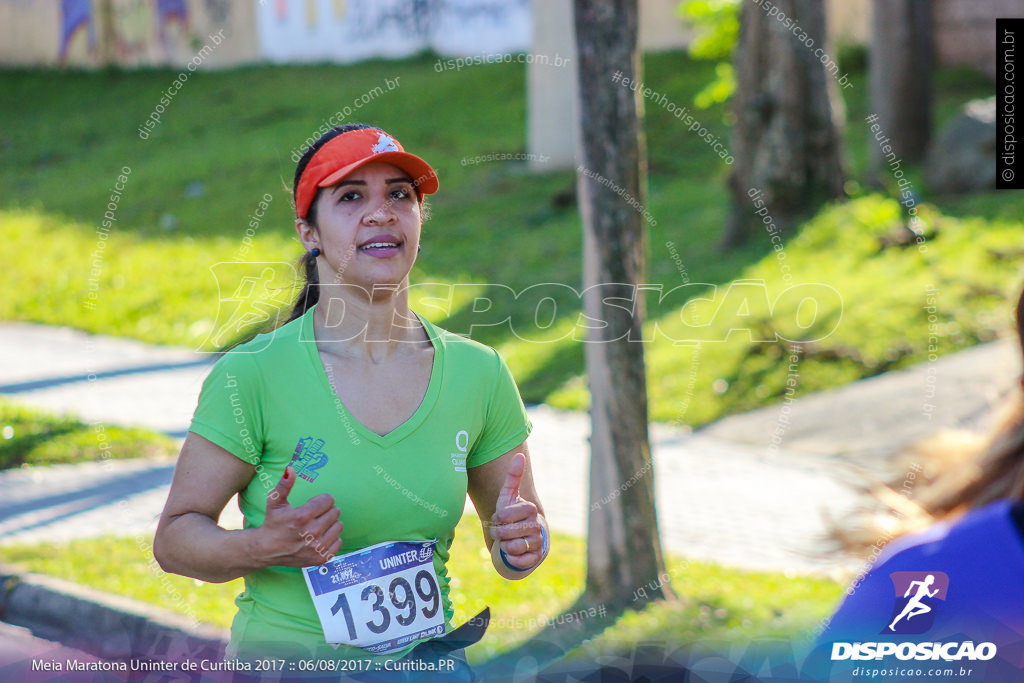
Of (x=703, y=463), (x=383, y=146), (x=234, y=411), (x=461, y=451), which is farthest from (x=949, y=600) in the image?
(x=703, y=463)

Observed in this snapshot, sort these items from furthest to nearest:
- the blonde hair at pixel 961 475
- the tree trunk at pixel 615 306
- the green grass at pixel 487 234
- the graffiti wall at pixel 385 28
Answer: the graffiti wall at pixel 385 28
the green grass at pixel 487 234
the tree trunk at pixel 615 306
the blonde hair at pixel 961 475

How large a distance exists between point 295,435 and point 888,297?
25.9 ft

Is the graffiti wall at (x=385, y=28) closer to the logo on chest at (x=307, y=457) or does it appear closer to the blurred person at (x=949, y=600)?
the logo on chest at (x=307, y=457)

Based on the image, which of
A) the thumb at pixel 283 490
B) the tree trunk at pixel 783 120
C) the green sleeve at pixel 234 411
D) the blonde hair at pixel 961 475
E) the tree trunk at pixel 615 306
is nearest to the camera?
the blonde hair at pixel 961 475

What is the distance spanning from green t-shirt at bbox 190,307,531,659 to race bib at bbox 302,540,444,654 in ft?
0.08

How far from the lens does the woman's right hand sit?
208 cm

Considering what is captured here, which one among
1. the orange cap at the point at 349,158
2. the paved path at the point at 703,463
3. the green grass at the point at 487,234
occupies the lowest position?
the paved path at the point at 703,463

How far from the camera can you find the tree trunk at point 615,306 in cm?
465

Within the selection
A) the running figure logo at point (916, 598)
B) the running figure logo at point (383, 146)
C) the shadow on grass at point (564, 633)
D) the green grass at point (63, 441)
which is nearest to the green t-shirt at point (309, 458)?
the running figure logo at point (383, 146)

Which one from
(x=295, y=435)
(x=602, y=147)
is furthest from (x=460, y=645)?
(x=602, y=147)

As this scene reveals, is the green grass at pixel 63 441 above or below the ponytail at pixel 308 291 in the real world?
below

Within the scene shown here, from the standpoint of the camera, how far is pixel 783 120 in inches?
434

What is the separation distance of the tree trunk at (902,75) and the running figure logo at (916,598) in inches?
449

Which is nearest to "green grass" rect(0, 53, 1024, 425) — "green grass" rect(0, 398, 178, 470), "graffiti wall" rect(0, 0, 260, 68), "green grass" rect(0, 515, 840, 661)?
"green grass" rect(0, 398, 178, 470)
